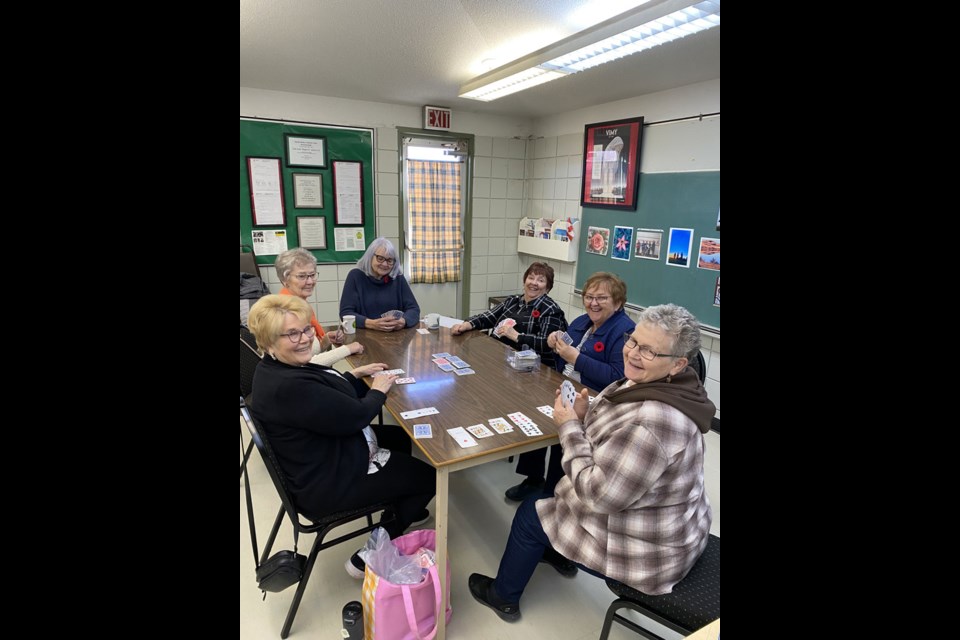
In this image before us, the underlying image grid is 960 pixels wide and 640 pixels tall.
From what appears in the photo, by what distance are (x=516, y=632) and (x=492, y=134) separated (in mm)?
4800

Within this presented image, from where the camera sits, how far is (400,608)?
1.56m

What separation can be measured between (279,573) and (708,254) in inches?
135

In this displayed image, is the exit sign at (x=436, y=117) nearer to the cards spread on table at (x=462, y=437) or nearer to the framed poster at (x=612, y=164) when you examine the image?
the framed poster at (x=612, y=164)

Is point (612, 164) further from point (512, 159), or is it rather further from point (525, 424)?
point (525, 424)

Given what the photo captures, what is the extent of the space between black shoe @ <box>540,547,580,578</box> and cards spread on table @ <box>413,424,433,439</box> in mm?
845

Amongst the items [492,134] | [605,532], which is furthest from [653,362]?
[492,134]

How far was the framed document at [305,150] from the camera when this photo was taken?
4.37m

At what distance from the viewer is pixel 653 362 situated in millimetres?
1453

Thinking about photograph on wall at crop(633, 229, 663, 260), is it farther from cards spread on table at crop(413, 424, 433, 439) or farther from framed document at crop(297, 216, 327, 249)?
framed document at crop(297, 216, 327, 249)

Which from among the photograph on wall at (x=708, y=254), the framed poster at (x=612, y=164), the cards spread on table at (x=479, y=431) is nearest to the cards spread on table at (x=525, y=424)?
the cards spread on table at (x=479, y=431)
